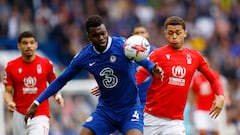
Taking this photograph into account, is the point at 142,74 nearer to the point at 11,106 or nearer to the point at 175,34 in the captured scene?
the point at 175,34

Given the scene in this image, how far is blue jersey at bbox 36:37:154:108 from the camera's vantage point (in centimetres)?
1273

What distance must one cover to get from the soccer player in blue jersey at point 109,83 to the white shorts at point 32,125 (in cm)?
200

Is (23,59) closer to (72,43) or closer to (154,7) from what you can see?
(72,43)

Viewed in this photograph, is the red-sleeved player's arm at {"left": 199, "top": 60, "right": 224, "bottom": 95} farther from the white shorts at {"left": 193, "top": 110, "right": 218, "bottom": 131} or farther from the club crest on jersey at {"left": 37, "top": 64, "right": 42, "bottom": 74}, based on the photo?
the white shorts at {"left": 193, "top": 110, "right": 218, "bottom": 131}

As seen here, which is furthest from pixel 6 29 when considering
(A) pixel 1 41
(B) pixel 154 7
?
(B) pixel 154 7

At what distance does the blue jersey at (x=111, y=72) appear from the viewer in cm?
1273

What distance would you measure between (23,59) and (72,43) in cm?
884

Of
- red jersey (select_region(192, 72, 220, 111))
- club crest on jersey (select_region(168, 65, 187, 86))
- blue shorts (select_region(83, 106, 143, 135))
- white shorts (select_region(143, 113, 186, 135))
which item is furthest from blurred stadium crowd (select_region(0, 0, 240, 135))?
blue shorts (select_region(83, 106, 143, 135))

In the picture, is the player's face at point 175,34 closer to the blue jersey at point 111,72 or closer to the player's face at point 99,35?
the blue jersey at point 111,72

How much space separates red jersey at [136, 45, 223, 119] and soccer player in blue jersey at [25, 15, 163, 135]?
988 mm

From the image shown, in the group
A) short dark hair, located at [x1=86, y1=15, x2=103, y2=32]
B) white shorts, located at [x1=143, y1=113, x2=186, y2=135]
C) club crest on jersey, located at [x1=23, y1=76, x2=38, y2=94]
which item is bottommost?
white shorts, located at [x1=143, y1=113, x2=186, y2=135]

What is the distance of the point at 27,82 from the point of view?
15062 millimetres

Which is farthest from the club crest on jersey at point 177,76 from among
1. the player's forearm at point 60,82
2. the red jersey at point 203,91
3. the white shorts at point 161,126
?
the red jersey at point 203,91

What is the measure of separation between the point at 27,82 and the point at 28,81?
23mm
